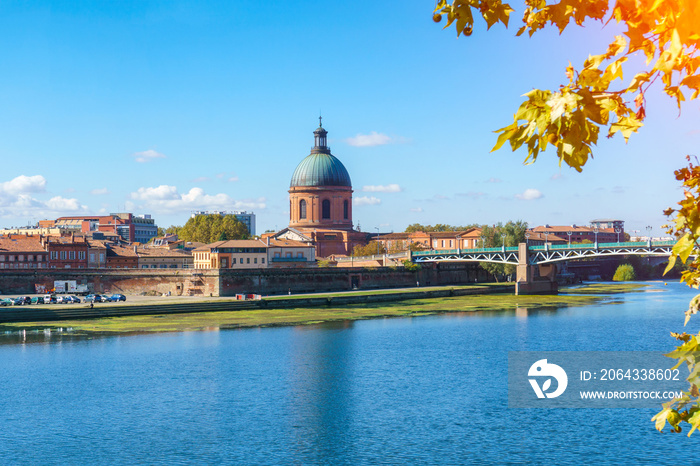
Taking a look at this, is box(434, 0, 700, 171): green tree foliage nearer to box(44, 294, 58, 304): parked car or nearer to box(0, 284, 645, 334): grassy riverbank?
box(0, 284, 645, 334): grassy riverbank

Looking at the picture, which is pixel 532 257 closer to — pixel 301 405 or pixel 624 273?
pixel 624 273

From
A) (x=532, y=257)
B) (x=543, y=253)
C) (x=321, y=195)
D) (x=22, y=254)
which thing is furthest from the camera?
(x=321, y=195)

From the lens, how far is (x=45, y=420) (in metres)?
31.6

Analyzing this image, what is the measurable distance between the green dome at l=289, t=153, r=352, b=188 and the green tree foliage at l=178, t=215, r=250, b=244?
1763cm

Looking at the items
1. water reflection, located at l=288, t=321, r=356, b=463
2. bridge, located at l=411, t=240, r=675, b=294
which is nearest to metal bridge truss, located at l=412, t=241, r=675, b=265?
bridge, located at l=411, t=240, r=675, b=294

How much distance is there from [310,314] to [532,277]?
44.5 m

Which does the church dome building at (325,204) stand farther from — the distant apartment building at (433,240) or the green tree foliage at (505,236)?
the green tree foliage at (505,236)

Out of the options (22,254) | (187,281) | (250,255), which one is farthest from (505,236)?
(22,254)

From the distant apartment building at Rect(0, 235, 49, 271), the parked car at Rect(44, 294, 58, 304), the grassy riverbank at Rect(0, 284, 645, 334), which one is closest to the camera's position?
the grassy riverbank at Rect(0, 284, 645, 334)

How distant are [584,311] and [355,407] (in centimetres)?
4992

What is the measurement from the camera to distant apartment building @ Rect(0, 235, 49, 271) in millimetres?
96688

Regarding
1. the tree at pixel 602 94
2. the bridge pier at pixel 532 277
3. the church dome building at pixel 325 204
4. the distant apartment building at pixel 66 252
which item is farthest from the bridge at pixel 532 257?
the tree at pixel 602 94

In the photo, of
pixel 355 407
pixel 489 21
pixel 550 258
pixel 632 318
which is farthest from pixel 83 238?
pixel 489 21

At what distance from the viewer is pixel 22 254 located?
98062mm
